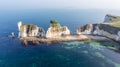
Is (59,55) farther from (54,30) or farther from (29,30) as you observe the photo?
(29,30)

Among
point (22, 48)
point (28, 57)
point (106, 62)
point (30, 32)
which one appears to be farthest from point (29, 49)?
point (106, 62)

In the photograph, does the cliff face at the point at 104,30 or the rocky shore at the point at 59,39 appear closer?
the rocky shore at the point at 59,39

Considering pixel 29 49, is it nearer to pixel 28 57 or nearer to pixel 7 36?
pixel 28 57

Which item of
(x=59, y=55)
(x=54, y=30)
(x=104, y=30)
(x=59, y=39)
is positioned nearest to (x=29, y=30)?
(x=54, y=30)

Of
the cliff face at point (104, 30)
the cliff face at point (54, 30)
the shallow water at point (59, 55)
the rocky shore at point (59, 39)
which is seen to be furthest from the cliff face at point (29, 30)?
the cliff face at point (104, 30)

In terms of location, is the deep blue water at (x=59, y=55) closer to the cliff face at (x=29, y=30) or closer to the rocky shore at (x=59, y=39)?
the rocky shore at (x=59, y=39)

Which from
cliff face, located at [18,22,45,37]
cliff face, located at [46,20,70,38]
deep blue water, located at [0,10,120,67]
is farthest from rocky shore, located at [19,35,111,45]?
cliff face, located at [18,22,45,37]

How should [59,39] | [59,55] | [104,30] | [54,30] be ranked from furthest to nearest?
[104,30] < [54,30] < [59,39] < [59,55]

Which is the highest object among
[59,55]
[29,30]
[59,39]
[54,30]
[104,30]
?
[29,30]

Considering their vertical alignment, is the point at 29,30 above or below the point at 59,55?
above
